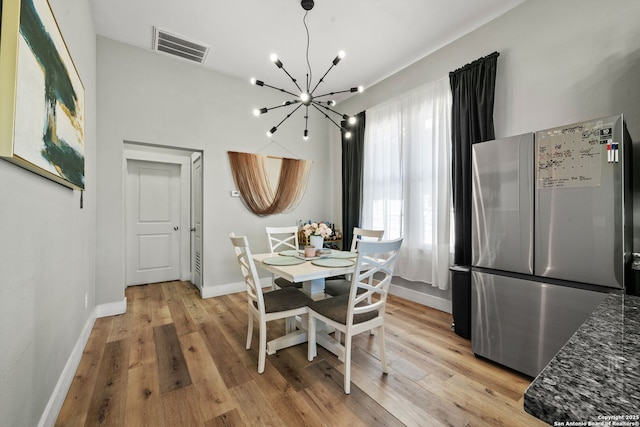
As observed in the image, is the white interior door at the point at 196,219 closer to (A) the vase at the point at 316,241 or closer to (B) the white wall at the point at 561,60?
(A) the vase at the point at 316,241

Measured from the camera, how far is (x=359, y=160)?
416 centimetres

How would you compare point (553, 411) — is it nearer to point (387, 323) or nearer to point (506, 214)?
point (506, 214)

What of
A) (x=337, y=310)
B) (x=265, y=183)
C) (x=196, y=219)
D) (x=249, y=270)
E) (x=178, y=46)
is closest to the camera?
(x=337, y=310)

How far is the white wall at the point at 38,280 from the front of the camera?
1025 mm

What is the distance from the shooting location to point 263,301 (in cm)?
204

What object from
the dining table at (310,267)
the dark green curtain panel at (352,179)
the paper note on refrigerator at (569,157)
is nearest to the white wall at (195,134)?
the dark green curtain panel at (352,179)

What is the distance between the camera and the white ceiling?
2514 millimetres

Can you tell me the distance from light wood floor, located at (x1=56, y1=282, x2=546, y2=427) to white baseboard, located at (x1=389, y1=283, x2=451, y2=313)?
425 millimetres

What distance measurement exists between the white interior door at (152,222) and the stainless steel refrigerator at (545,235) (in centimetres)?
458

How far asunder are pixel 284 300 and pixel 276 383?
57 cm

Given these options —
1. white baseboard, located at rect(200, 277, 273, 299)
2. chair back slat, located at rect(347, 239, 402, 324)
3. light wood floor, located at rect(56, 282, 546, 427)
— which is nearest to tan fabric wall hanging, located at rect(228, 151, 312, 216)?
white baseboard, located at rect(200, 277, 273, 299)

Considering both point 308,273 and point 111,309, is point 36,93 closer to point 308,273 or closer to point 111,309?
point 308,273

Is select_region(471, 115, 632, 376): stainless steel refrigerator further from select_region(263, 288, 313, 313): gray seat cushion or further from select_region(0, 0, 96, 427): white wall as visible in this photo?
select_region(0, 0, 96, 427): white wall

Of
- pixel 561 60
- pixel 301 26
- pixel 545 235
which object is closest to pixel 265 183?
pixel 301 26
